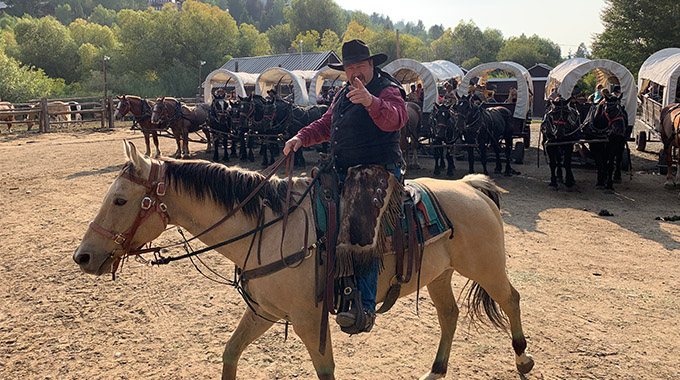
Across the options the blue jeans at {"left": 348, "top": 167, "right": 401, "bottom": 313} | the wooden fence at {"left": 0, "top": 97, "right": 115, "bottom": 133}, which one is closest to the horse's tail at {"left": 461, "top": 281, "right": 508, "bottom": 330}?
the blue jeans at {"left": 348, "top": 167, "right": 401, "bottom": 313}

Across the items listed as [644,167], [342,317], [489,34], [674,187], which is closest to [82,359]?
[342,317]

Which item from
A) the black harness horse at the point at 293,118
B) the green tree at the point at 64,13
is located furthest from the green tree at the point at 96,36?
the green tree at the point at 64,13

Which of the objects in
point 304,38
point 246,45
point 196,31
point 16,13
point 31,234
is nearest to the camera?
point 31,234

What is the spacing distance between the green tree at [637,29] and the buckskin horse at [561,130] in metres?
24.3

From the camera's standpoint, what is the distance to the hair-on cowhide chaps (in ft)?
9.48

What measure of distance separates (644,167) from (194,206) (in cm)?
1429

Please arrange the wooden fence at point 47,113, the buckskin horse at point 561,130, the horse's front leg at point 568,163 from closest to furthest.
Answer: the buckskin horse at point 561,130 → the horse's front leg at point 568,163 → the wooden fence at point 47,113

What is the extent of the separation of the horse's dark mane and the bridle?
3.1 inches

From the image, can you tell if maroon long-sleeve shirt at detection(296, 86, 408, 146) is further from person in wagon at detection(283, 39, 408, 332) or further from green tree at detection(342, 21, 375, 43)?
green tree at detection(342, 21, 375, 43)

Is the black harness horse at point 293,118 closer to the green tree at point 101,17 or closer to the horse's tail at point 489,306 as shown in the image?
the horse's tail at point 489,306

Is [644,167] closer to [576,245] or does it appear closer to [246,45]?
[576,245]

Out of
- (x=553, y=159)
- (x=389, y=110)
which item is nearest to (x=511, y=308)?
(x=389, y=110)

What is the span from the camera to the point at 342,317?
287 centimetres

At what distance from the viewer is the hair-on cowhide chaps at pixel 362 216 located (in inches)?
114
